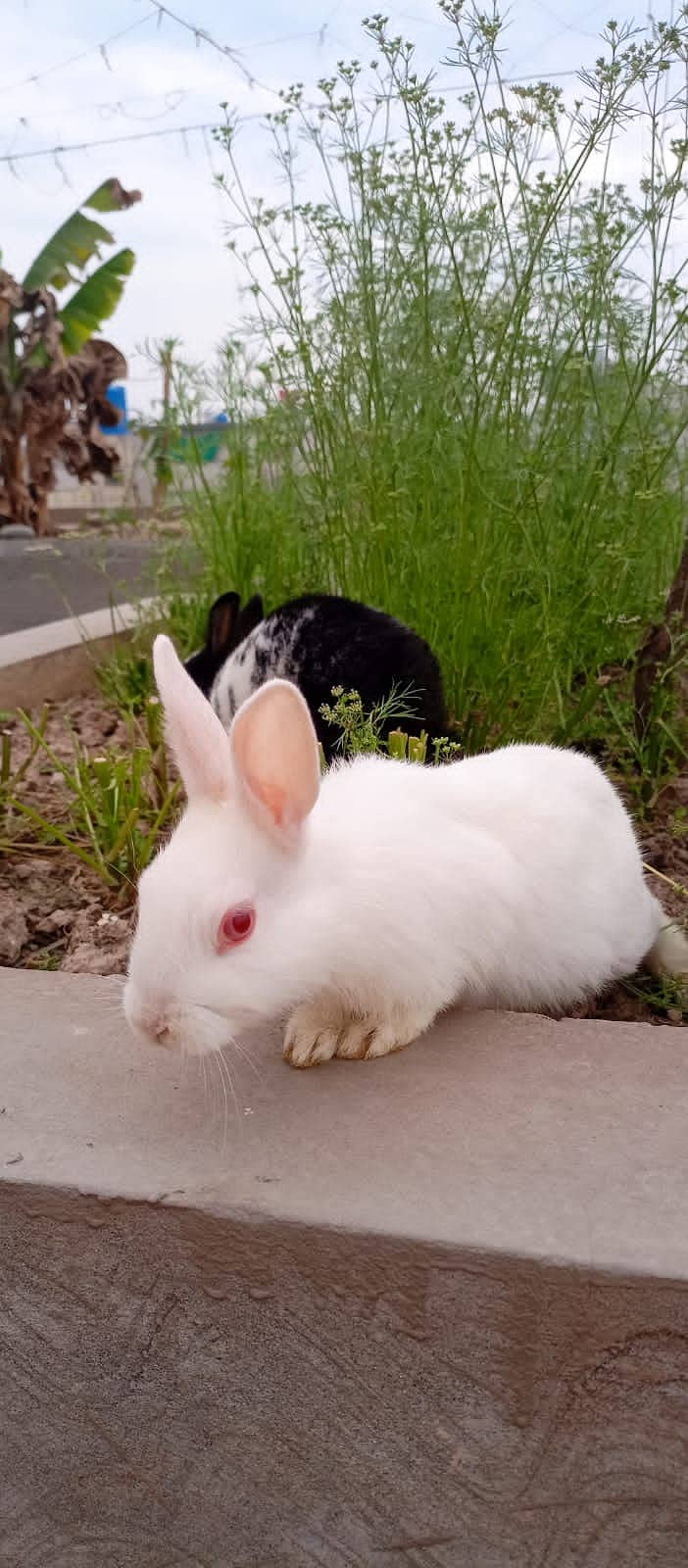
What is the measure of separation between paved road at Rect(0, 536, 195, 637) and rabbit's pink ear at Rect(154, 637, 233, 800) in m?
3.25

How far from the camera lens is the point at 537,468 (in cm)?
227

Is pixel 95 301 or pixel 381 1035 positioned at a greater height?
pixel 95 301

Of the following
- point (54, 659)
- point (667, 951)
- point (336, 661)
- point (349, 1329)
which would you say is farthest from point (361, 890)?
point (54, 659)

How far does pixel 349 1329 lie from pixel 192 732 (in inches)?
24.4

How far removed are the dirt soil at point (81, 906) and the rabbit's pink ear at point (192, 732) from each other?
0.66 metres

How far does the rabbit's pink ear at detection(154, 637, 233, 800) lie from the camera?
1.33 m

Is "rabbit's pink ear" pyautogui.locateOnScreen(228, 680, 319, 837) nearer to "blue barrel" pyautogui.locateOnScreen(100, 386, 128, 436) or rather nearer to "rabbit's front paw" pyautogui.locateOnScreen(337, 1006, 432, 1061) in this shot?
"rabbit's front paw" pyautogui.locateOnScreen(337, 1006, 432, 1061)

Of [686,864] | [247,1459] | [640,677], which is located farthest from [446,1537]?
[640,677]

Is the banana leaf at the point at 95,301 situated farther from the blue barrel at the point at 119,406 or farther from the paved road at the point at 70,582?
the paved road at the point at 70,582

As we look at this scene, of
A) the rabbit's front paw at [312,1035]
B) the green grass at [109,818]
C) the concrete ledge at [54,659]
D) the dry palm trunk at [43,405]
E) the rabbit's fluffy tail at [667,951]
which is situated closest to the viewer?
the rabbit's front paw at [312,1035]

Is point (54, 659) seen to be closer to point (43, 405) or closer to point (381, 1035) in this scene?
point (381, 1035)

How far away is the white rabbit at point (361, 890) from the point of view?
4.14 ft

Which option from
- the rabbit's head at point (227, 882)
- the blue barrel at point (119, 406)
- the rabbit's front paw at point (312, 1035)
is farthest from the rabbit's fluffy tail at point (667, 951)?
the blue barrel at point (119, 406)

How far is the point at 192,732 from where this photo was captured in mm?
1343
